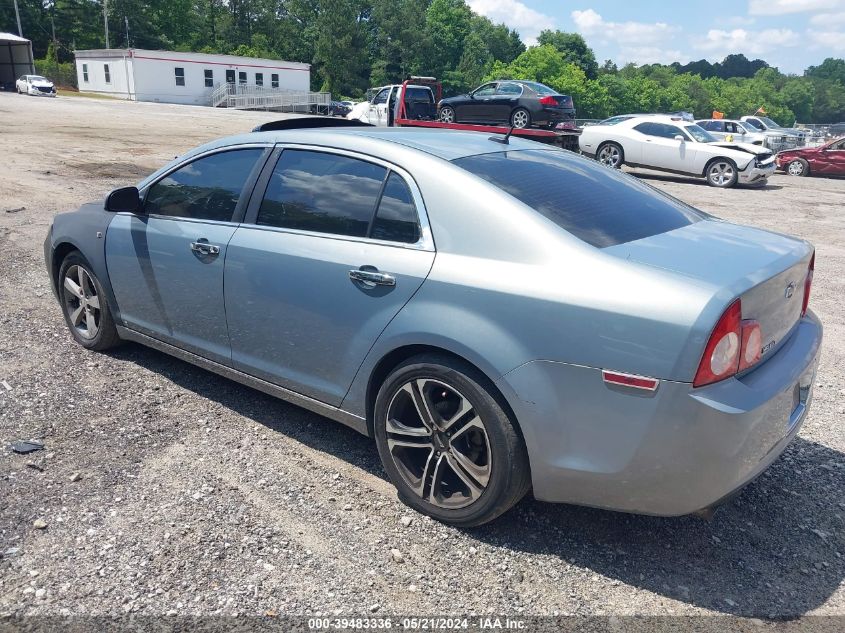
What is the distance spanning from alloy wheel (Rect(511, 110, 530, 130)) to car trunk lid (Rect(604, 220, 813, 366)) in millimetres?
16163

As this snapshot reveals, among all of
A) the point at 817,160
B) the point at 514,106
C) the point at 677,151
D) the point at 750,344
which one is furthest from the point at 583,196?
the point at 817,160

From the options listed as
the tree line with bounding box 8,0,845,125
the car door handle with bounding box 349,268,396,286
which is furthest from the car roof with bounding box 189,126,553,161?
the tree line with bounding box 8,0,845,125

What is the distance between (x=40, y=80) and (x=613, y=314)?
53.6 meters

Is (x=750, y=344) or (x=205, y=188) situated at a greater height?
(x=205, y=188)

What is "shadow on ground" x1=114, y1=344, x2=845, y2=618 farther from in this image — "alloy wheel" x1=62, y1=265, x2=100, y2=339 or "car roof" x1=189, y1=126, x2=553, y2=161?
"alloy wheel" x1=62, y1=265, x2=100, y2=339

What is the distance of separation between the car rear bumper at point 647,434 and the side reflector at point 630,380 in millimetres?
20

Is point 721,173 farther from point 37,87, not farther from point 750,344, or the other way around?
point 37,87

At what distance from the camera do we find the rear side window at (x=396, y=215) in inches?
121

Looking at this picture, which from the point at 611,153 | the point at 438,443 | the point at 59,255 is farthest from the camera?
the point at 611,153

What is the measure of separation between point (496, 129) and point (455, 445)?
559 inches

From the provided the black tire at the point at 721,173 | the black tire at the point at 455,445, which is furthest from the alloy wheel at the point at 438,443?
the black tire at the point at 721,173

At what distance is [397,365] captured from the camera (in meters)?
3.06

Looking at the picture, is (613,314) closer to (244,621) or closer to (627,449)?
(627,449)

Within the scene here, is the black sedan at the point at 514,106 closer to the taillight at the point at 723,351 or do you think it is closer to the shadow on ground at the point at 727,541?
the shadow on ground at the point at 727,541
